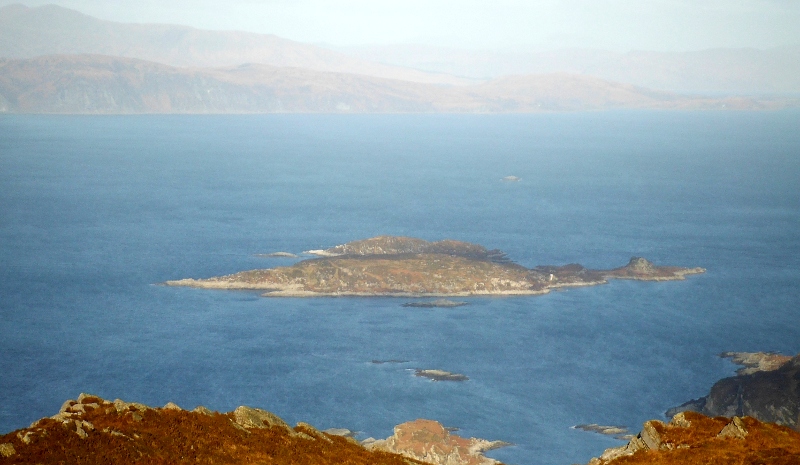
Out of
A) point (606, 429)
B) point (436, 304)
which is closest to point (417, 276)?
point (436, 304)

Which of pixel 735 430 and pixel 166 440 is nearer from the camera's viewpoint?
pixel 166 440

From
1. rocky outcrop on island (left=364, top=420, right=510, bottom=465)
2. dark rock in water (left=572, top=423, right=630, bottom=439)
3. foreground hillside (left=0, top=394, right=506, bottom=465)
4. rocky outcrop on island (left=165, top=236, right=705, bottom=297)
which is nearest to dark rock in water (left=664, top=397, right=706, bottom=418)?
dark rock in water (left=572, top=423, right=630, bottom=439)

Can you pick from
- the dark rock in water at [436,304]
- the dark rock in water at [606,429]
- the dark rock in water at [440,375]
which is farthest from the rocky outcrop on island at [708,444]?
the dark rock in water at [436,304]

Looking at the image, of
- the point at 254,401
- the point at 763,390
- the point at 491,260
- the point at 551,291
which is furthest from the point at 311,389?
the point at 491,260

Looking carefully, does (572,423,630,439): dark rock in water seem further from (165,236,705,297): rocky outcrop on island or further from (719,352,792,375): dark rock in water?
(165,236,705,297): rocky outcrop on island

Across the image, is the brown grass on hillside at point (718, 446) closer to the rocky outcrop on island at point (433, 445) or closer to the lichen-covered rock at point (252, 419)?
the lichen-covered rock at point (252, 419)

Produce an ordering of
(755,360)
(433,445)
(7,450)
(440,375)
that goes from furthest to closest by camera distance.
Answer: (755,360), (440,375), (433,445), (7,450)

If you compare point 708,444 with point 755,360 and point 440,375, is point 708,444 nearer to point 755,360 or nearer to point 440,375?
point 440,375
